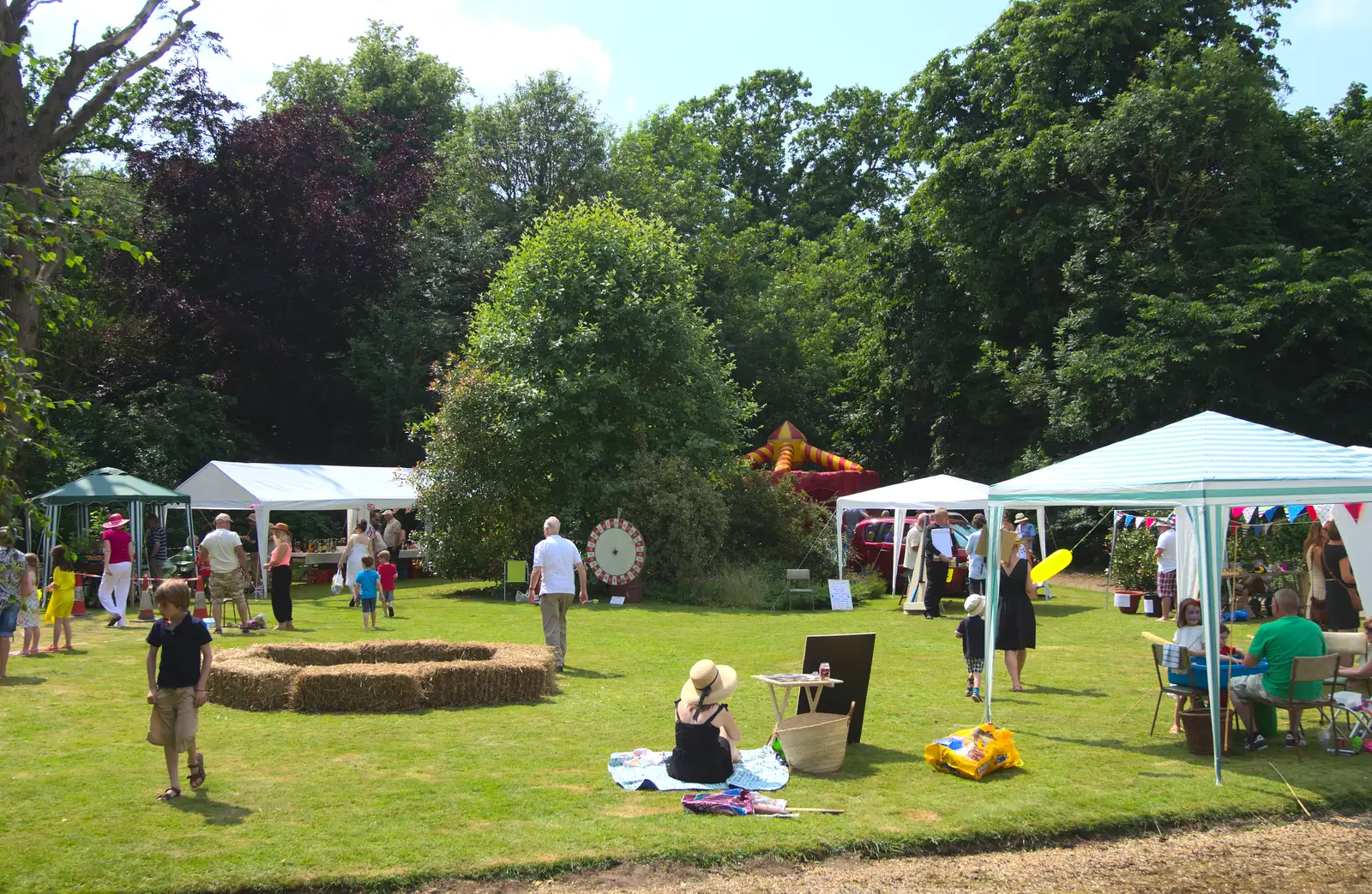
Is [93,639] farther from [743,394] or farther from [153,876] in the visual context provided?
[743,394]

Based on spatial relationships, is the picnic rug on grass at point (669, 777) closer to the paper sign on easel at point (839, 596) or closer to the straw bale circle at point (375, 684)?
→ the straw bale circle at point (375, 684)

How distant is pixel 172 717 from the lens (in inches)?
299

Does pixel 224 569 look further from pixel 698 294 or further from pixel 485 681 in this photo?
pixel 698 294

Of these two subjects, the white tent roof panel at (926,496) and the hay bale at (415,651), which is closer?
the hay bale at (415,651)

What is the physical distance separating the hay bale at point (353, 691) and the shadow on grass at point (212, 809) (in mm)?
2935

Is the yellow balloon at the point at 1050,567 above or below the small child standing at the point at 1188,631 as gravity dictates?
above

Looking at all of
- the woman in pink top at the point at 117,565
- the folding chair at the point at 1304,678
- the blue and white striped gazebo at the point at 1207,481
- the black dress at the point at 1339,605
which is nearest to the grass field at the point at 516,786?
the folding chair at the point at 1304,678

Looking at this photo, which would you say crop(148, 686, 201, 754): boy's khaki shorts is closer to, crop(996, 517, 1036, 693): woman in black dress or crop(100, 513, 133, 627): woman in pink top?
crop(996, 517, 1036, 693): woman in black dress

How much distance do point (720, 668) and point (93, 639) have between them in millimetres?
11995

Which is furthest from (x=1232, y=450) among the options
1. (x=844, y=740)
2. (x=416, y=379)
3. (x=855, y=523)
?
(x=416, y=379)

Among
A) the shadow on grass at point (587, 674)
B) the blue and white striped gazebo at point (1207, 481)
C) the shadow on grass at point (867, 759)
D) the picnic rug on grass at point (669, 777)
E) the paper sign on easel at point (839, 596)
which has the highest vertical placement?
the blue and white striped gazebo at point (1207, 481)

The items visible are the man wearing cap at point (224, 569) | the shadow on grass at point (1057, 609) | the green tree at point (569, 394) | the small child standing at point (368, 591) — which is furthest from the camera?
the green tree at point (569, 394)

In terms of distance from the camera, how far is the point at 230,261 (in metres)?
32.8

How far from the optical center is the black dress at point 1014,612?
36.6 ft
